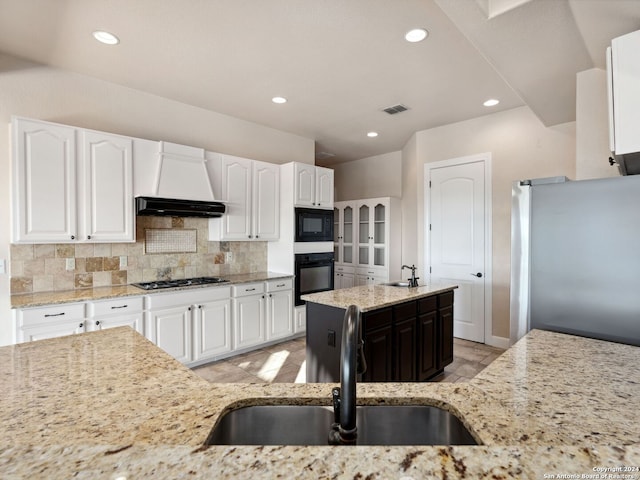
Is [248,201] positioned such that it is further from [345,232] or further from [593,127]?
[593,127]

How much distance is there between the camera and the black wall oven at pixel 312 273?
4285 millimetres

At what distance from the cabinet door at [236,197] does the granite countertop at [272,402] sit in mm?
2569

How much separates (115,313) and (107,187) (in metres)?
1.13

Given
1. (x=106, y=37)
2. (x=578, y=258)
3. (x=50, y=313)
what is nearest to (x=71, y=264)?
(x=50, y=313)

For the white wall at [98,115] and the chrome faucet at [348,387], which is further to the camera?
the white wall at [98,115]

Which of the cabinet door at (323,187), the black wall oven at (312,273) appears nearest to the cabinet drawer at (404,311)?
the black wall oven at (312,273)

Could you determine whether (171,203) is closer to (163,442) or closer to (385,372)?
(385,372)

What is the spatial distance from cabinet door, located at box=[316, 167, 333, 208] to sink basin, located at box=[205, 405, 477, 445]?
12.4ft

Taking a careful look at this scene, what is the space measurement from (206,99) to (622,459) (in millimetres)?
4022

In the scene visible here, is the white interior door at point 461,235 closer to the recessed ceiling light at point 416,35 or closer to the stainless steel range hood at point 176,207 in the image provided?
the recessed ceiling light at point 416,35

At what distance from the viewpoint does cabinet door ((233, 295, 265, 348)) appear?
3678 millimetres

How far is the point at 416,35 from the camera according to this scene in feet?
8.07

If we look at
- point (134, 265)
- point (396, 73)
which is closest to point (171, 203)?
point (134, 265)

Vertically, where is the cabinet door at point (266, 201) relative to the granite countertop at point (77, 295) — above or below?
above
